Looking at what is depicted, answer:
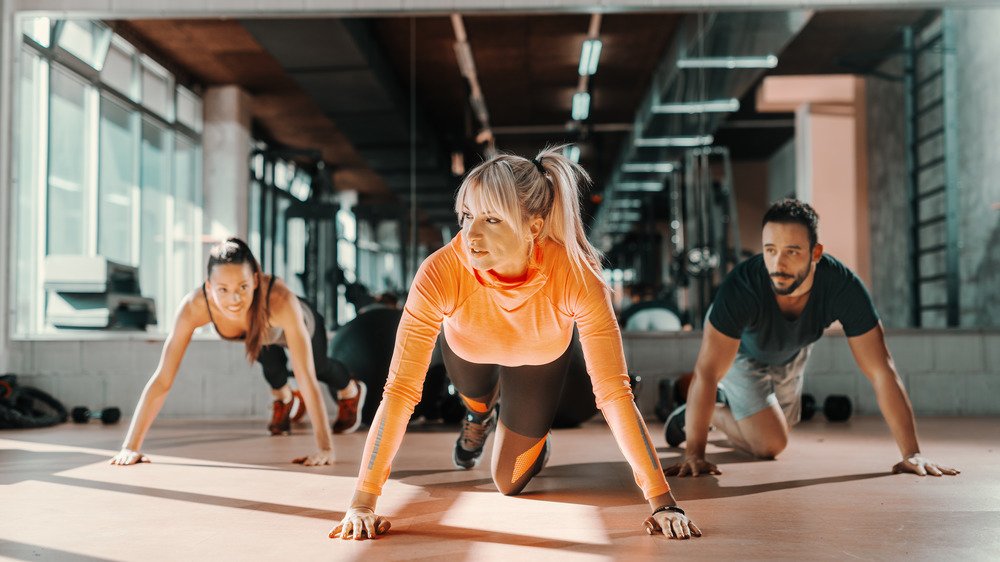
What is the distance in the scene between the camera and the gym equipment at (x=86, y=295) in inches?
209

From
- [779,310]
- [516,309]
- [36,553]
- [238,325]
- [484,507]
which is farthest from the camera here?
[238,325]

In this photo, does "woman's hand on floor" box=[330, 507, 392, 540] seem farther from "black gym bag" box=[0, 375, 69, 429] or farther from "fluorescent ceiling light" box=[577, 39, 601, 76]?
"fluorescent ceiling light" box=[577, 39, 601, 76]

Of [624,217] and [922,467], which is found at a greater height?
[624,217]

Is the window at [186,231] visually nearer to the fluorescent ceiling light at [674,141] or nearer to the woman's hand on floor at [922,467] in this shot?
the fluorescent ceiling light at [674,141]

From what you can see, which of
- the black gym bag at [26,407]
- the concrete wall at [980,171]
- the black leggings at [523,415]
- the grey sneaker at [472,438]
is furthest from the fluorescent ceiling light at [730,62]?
the black gym bag at [26,407]

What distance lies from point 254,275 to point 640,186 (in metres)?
3.44

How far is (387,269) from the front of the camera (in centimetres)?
548

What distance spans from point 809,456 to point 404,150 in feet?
11.0

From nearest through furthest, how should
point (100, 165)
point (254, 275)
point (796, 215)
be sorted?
point (796, 215), point (254, 275), point (100, 165)

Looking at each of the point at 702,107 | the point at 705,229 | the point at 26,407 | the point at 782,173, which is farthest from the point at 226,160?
the point at 782,173

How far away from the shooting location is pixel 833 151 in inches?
218

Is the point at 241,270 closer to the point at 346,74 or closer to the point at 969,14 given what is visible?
the point at 346,74

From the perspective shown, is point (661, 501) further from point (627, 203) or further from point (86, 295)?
point (86, 295)

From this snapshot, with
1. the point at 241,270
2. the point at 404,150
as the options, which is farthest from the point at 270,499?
the point at 404,150
